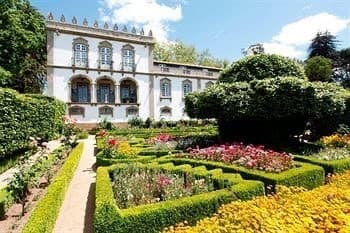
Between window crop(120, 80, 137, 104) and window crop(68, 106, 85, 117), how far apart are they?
534 centimetres

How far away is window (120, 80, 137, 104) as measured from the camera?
42.2m

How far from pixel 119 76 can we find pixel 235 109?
2787 centimetres

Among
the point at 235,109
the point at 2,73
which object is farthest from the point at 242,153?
the point at 2,73

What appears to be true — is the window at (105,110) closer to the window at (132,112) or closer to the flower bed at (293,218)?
the window at (132,112)

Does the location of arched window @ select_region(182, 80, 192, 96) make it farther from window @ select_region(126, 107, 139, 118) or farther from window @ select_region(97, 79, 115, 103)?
window @ select_region(97, 79, 115, 103)

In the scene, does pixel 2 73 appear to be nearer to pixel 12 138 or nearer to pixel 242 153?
pixel 12 138

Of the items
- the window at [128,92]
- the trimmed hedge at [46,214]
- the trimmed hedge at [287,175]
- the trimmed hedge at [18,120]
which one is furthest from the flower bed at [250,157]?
the window at [128,92]

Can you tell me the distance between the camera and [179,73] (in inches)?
1790

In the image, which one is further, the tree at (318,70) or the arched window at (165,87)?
the arched window at (165,87)

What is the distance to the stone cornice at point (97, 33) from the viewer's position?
37062 millimetres

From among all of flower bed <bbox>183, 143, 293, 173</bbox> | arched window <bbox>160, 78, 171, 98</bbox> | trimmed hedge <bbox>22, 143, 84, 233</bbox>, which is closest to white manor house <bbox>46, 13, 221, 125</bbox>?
arched window <bbox>160, 78, 171, 98</bbox>

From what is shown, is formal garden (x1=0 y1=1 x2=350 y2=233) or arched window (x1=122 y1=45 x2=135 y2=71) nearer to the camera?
formal garden (x1=0 y1=1 x2=350 y2=233)

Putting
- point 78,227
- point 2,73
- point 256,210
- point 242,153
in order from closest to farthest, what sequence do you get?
point 256,210 → point 78,227 → point 242,153 → point 2,73

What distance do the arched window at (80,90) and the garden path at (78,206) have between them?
2717 cm
